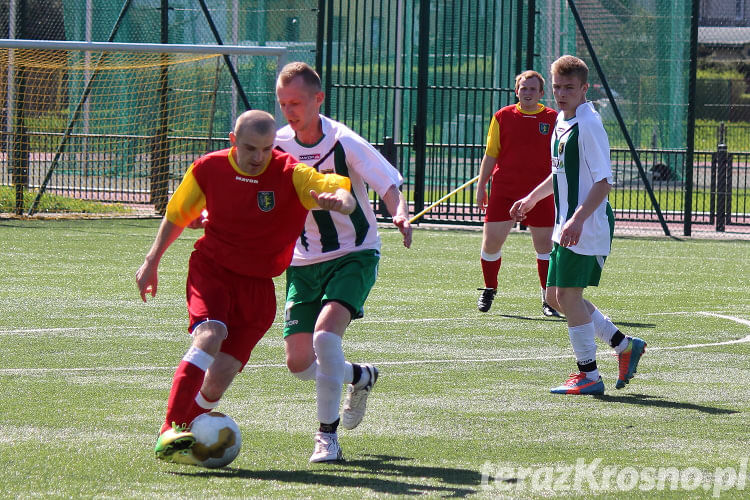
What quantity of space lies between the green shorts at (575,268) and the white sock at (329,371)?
6.82 ft

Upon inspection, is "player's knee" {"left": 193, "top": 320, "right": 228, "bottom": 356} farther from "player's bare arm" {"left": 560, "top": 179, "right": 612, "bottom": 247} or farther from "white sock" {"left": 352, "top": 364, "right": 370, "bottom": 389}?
"player's bare arm" {"left": 560, "top": 179, "right": 612, "bottom": 247}

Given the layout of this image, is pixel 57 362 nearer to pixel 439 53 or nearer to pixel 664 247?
pixel 664 247

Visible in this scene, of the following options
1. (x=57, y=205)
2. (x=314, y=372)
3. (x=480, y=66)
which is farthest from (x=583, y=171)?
(x=480, y=66)

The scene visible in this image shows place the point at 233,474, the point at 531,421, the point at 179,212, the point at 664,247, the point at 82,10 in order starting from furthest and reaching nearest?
the point at 82,10, the point at 664,247, the point at 531,421, the point at 179,212, the point at 233,474

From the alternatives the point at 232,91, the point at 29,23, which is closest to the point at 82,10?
the point at 29,23

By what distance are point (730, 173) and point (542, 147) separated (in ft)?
29.1

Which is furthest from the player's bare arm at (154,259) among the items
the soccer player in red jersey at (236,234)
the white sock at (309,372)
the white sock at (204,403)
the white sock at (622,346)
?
the white sock at (622,346)

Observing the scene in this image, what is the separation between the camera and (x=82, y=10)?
2383 centimetres

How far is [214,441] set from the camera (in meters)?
5.14

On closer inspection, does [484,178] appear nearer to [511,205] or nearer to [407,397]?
[511,205]

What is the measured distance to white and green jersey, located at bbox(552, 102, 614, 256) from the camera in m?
7.22

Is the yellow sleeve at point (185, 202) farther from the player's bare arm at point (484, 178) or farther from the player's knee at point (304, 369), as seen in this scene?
the player's bare arm at point (484, 178)

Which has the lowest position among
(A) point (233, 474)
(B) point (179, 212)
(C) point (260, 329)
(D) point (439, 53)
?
(A) point (233, 474)

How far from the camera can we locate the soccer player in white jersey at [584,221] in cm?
718
